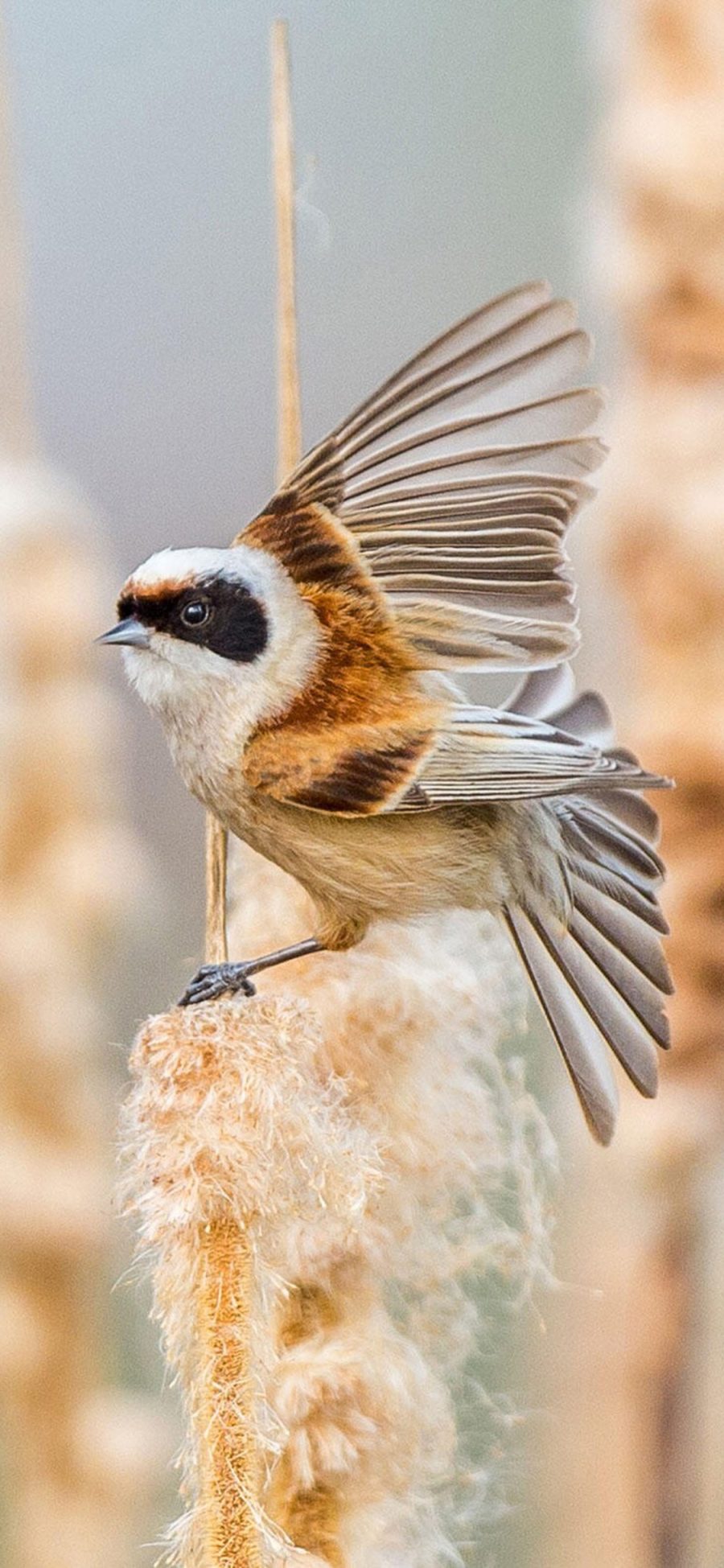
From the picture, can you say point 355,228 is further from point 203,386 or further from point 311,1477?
point 311,1477

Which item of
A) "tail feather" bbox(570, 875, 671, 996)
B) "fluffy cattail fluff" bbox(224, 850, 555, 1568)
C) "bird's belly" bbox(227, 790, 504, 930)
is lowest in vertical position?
"fluffy cattail fluff" bbox(224, 850, 555, 1568)

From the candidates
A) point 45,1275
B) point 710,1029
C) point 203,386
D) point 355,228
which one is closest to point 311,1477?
point 45,1275

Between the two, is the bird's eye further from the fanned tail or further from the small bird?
the fanned tail

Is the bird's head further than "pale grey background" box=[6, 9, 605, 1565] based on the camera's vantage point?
No

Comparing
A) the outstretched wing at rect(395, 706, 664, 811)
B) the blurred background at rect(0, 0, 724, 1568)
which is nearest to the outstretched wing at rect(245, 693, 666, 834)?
the outstretched wing at rect(395, 706, 664, 811)

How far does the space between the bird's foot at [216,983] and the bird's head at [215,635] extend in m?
0.08

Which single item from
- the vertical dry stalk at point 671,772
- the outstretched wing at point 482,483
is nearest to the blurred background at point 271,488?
the vertical dry stalk at point 671,772

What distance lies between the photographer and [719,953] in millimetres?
657

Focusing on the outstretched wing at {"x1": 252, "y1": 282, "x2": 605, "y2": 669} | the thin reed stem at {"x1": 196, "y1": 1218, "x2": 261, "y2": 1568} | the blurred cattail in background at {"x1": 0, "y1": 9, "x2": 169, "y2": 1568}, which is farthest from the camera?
the blurred cattail in background at {"x1": 0, "y1": 9, "x2": 169, "y2": 1568}

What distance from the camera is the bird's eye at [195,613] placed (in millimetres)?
420

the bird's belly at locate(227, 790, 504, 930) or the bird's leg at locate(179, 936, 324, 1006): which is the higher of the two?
the bird's belly at locate(227, 790, 504, 930)

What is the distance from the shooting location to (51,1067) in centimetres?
59

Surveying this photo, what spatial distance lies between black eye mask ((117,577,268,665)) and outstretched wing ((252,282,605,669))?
0.05 metres

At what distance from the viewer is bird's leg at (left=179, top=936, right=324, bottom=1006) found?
0.45 metres
